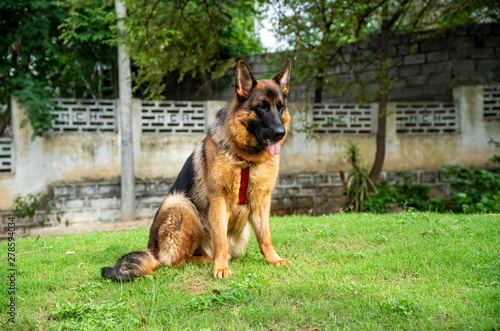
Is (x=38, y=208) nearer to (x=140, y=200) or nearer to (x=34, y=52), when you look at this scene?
(x=140, y=200)

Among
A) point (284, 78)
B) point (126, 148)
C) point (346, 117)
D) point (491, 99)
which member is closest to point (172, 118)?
point (126, 148)

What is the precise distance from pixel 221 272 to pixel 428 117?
950 cm

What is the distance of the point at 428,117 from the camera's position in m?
11.8

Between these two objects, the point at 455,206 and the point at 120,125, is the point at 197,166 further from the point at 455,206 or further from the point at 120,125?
the point at 455,206

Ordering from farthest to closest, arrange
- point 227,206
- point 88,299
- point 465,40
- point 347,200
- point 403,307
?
point 465,40
point 347,200
point 227,206
point 88,299
point 403,307

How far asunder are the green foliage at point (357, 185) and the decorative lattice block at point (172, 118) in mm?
3901

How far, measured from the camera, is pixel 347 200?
34.6 feet

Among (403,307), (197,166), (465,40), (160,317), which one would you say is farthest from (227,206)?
(465,40)

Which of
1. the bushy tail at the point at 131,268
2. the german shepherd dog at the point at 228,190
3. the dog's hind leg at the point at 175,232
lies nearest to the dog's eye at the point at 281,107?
the german shepherd dog at the point at 228,190

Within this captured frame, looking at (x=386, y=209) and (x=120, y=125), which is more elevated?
(x=120, y=125)

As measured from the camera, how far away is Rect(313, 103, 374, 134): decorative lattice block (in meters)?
11.8

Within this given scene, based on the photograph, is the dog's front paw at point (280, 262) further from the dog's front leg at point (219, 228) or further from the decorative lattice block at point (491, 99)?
the decorative lattice block at point (491, 99)

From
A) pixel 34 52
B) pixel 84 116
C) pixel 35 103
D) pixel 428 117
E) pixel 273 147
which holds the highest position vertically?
pixel 34 52

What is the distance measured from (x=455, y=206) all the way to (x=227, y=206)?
7.45m
